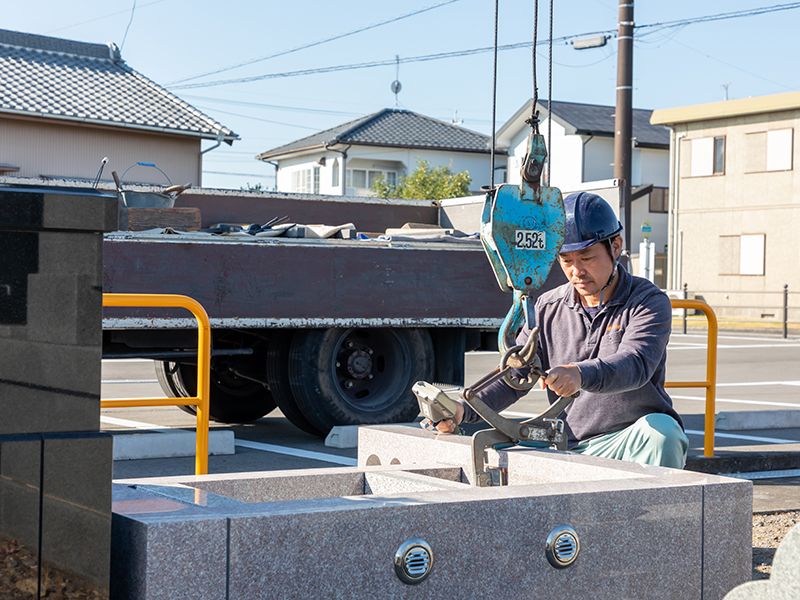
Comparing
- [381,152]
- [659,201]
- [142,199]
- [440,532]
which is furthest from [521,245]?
[381,152]

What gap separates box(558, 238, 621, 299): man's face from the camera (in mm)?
3771

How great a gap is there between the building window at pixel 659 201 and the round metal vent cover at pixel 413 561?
40.8 meters

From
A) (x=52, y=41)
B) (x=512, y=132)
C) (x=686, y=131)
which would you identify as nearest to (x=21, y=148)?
(x=52, y=41)

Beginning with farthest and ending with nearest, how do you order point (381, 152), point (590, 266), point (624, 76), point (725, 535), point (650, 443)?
point (381, 152)
point (624, 76)
point (590, 266)
point (650, 443)
point (725, 535)

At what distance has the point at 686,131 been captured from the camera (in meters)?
33.5

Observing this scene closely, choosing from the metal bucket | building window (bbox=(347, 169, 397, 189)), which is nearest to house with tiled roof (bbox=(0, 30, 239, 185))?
the metal bucket

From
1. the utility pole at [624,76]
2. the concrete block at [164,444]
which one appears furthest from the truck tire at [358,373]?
the utility pole at [624,76]

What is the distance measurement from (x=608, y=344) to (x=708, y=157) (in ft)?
101

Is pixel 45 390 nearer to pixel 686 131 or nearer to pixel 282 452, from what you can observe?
pixel 282 452

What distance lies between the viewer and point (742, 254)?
3209cm

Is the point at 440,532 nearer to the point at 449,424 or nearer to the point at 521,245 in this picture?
the point at 521,245

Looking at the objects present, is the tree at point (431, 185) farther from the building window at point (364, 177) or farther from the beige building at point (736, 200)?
the beige building at point (736, 200)

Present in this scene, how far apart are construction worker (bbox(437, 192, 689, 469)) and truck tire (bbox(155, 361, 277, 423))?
5.39 m

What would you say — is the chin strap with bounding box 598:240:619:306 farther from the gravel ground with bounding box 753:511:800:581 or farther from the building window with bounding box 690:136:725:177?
the building window with bounding box 690:136:725:177
